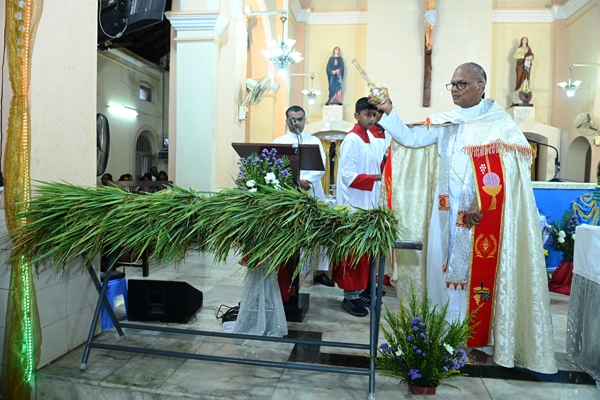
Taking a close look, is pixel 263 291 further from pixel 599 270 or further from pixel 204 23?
pixel 204 23

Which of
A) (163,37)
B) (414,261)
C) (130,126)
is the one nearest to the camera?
(414,261)

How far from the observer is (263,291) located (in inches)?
120

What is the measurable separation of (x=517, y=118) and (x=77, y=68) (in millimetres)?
12703

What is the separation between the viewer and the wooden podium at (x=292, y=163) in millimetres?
3186

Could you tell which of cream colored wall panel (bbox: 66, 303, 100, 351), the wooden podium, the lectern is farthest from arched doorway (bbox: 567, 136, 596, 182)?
cream colored wall panel (bbox: 66, 303, 100, 351)

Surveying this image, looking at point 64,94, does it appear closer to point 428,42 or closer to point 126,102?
point 126,102

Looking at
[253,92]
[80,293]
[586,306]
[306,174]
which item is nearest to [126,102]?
[253,92]

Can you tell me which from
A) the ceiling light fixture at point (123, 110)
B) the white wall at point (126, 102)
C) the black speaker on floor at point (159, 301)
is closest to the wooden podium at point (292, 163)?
the black speaker on floor at point (159, 301)

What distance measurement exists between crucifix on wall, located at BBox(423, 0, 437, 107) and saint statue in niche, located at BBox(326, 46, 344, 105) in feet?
7.91

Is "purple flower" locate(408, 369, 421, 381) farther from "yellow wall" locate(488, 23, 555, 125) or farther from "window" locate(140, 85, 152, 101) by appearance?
"window" locate(140, 85, 152, 101)

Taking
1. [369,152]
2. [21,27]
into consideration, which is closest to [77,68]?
[21,27]

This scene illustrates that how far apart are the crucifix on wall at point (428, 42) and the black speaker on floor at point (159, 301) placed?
11.4 meters

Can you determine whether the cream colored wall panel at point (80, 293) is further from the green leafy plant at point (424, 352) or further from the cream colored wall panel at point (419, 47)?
the cream colored wall panel at point (419, 47)

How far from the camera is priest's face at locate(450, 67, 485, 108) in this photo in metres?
2.85
